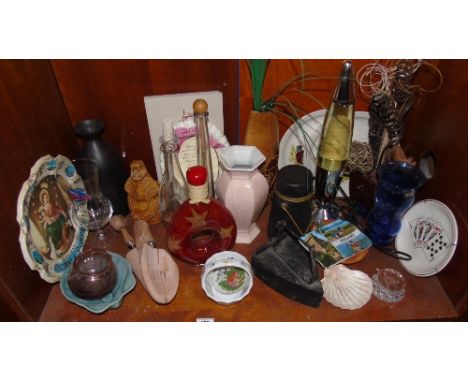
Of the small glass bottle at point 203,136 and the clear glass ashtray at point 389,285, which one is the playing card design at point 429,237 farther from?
the small glass bottle at point 203,136

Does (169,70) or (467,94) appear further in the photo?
(169,70)

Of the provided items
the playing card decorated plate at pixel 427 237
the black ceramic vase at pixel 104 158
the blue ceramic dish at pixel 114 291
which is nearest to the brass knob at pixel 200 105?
the black ceramic vase at pixel 104 158

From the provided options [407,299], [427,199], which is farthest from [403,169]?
[407,299]

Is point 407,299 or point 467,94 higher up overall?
point 467,94

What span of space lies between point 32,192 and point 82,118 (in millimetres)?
257

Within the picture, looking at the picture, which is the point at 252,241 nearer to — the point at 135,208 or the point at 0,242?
the point at 135,208

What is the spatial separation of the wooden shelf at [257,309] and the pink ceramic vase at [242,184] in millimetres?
169

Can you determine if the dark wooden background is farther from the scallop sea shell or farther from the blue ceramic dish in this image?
the scallop sea shell

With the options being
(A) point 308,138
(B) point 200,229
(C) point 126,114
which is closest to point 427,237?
(A) point 308,138

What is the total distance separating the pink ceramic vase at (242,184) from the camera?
0.81 meters

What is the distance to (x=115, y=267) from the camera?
78 cm

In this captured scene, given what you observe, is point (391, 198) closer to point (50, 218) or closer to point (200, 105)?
point (200, 105)

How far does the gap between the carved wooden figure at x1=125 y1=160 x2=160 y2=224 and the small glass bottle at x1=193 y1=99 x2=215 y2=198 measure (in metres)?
0.13

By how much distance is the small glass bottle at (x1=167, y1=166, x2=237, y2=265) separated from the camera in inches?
32.2
